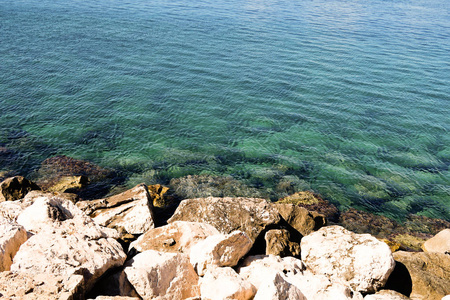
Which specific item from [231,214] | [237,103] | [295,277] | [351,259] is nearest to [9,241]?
[231,214]

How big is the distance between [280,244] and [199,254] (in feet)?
9.16

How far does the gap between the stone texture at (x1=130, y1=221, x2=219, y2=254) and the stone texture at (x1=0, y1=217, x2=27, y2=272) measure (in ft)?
9.17

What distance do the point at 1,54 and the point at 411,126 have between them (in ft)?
95.6

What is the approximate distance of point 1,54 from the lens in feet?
89.7

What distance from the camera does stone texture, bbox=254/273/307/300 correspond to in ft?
24.9

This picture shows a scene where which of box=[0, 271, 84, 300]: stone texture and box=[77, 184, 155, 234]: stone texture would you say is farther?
box=[77, 184, 155, 234]: stone texture

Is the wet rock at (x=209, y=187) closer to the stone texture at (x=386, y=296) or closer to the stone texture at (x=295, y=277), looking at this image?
the stone texture at (x=295, y=277)

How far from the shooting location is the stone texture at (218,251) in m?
8.77

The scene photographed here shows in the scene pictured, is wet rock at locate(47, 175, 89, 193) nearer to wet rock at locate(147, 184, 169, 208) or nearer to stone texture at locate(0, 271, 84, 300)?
wet rock at locate(147, 184, 169, 208)

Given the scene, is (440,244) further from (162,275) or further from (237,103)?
(237,103)

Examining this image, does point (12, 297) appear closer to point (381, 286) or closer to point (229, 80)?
point (381, 286)

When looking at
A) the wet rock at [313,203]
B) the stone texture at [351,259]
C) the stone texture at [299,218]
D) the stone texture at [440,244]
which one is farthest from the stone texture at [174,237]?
the stone texture at [440,244]

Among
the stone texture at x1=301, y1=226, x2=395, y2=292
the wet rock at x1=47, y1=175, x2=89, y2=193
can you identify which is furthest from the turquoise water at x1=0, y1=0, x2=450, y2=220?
the stone texture at x1=301, y1=226, x2=395, y2=292

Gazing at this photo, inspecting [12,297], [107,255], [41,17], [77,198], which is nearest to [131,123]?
[77,198]
